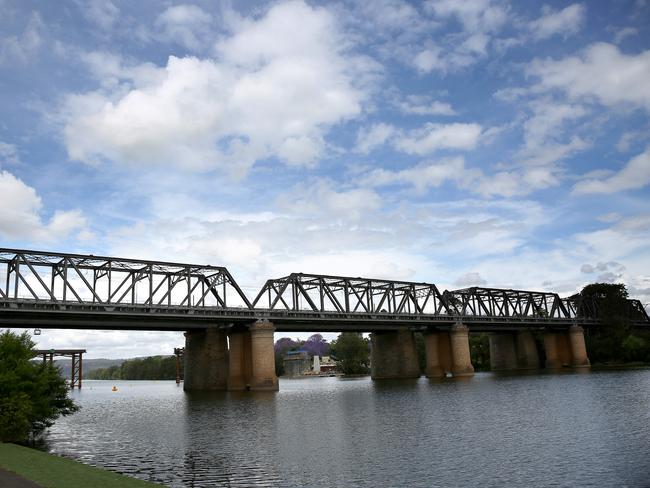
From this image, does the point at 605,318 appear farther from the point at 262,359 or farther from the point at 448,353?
the point at 262,359

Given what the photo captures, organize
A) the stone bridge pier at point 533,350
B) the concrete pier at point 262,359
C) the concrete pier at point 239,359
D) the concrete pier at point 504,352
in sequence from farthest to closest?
1. the concrete pier at point 504,352
2. the stone bridge pier at point 533,350
3. the concrete pier at point 239,359
4. the concrete pier at point 262,359

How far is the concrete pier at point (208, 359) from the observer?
3401 inches

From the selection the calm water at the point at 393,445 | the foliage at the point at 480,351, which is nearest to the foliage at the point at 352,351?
the foliage at the point at 480,351

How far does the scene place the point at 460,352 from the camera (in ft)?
368

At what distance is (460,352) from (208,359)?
1979 inches

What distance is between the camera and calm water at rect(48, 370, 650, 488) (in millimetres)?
19312

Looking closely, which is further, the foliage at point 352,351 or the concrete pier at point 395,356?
the foliage at point 352,351

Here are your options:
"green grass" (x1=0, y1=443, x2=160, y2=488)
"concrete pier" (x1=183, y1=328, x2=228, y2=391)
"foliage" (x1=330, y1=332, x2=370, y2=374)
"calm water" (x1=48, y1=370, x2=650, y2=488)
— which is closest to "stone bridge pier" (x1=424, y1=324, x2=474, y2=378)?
"concrete pier" (x1=183, y1=328, x2=228, y2=391)

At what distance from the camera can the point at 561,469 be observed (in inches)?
769

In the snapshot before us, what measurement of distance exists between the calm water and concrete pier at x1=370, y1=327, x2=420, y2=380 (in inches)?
2601

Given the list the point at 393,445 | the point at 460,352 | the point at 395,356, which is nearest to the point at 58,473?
the point at 393,445

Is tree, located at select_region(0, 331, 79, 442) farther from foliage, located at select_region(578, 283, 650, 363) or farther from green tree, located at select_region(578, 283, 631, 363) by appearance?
green tree, located at select_region(578, 283, 631, 363)

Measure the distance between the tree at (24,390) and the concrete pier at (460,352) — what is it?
8679 cm

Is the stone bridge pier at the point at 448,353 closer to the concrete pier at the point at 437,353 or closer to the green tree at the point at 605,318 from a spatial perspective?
the concrete pier at the point at 437,353
